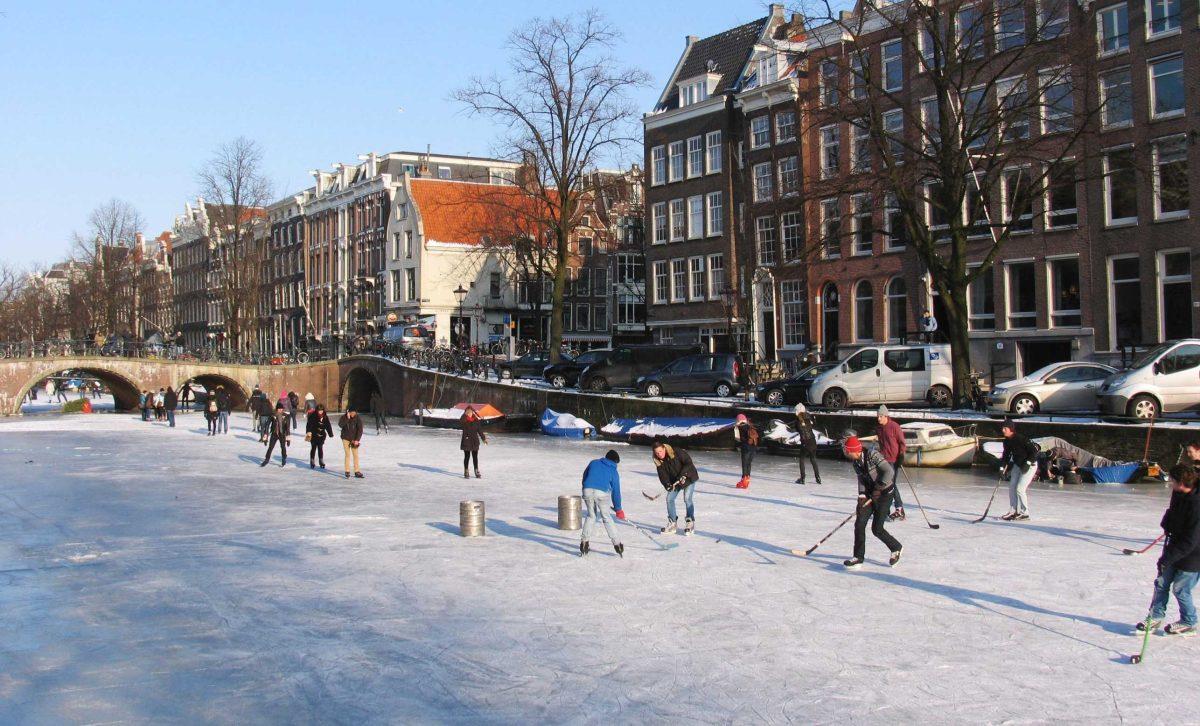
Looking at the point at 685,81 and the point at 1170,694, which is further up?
the point at 685,81

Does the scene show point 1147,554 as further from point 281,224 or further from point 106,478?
point 281,224

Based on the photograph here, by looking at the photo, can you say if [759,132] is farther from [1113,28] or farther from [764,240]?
[1113,28]

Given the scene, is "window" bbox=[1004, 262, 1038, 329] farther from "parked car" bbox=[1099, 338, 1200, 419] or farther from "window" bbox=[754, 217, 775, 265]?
"parked car" bbox=[1099, 338, 1200, 419]

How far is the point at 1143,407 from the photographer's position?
85.4 ft

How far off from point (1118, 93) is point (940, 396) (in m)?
12.5

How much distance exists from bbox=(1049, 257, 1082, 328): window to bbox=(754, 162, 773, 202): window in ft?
49.6

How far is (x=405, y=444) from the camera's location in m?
37.9

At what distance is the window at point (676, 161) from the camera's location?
56625 mm

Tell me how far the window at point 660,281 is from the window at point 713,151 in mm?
5906

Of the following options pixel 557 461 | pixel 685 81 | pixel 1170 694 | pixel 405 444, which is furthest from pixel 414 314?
pixel 1170 694

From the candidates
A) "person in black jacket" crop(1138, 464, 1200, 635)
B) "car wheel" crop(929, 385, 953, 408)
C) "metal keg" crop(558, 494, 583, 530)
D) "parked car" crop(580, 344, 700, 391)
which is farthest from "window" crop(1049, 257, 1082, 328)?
"person in black jacket" crop(1138, 464, 1200, 635)

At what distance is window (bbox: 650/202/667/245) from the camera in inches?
2265

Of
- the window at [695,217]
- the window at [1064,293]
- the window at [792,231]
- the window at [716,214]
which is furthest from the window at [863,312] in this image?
the window at [695,217]

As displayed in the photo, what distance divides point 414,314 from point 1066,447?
5612 centimetres
